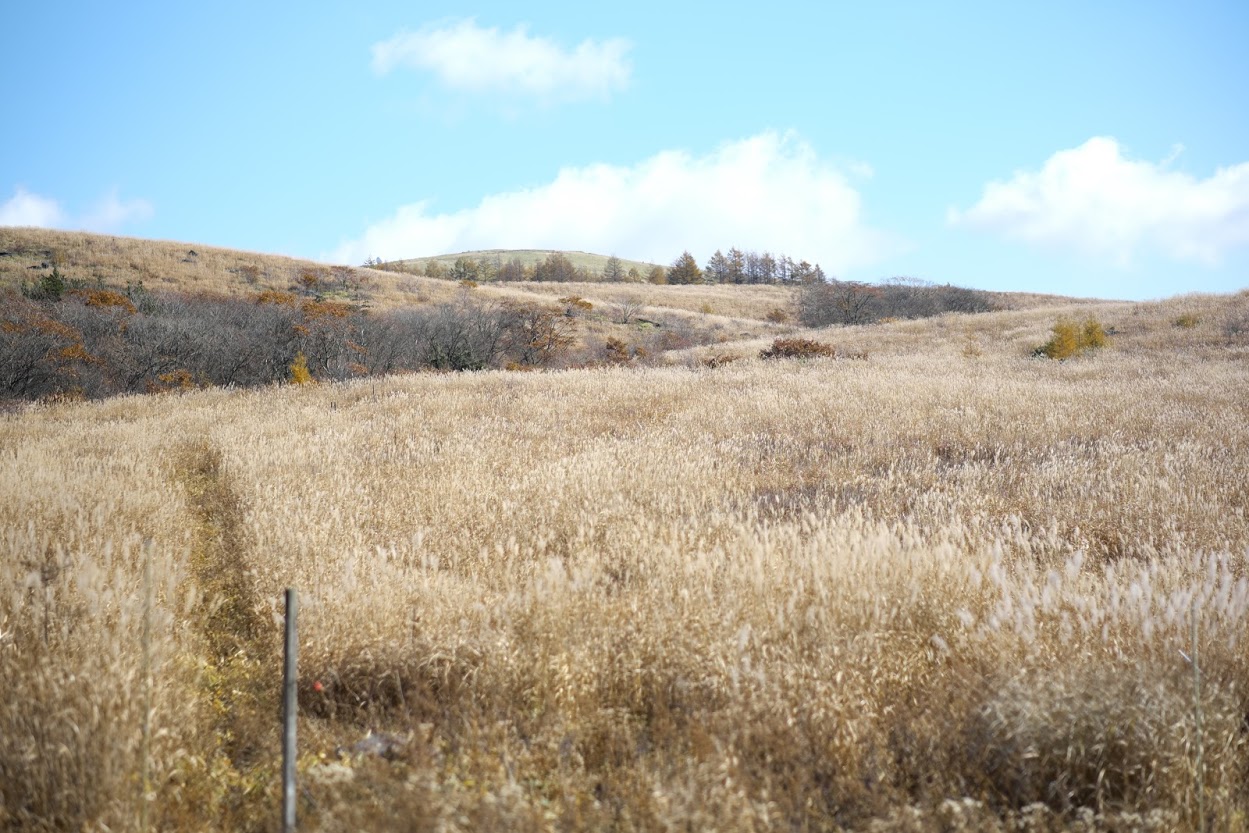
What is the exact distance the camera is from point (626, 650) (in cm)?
327

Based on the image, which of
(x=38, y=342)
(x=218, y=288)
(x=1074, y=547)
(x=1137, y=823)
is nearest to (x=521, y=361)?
(x=38, y=342)

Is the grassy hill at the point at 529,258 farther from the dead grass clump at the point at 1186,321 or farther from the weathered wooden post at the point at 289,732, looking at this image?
the weathered wooden post at the point at 289,732

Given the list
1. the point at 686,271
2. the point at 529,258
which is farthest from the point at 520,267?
the point at 529,258

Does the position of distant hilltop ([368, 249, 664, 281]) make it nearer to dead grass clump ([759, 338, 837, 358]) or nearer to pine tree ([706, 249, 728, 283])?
pine tree ([706, 249, 728, 283])

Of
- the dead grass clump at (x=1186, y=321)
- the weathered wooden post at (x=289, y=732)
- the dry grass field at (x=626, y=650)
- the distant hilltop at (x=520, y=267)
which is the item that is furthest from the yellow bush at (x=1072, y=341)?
the distant hilltop at (x=520, y=267)

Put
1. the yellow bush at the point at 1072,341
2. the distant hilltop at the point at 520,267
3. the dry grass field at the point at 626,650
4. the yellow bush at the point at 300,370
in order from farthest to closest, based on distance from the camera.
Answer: the distant hilltop at the point at 520,267 → the yellow bush at the point at 1072,341 → the yellow bush at the point at 300,370 → the dry grass field at the point at 626,650

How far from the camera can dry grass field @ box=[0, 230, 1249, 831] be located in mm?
2424

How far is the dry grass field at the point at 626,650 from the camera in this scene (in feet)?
7.95

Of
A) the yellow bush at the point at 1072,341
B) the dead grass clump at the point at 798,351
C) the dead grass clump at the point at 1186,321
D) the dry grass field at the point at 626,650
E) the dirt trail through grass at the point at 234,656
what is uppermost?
the dead grass clump at the point at 1186,321

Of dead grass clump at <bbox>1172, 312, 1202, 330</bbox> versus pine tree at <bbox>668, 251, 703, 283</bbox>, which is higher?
pine tree at <bbox>668, 251, 703, 283</bbox>

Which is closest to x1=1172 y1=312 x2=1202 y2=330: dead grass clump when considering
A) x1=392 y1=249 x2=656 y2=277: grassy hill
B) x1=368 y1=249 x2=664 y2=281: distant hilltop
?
x1=368 y1=249 x2=664 y2=281: distant hilltop

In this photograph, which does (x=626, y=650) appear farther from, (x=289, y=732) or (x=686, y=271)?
(x=686, y=271)

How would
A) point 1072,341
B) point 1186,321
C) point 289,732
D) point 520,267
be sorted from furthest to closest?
point 520,267 → point 1186,321 → point 1072,341 → point 289,732

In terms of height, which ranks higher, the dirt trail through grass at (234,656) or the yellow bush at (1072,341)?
the yellow bush at (1072,341)
